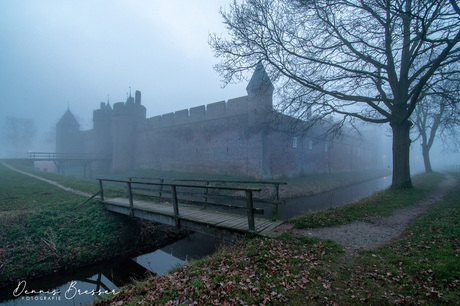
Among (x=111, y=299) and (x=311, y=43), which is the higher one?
(x=311, y=43)

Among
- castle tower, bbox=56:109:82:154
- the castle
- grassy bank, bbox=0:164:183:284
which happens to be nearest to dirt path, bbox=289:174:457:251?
grassy bank, bbox=0:164:183:284

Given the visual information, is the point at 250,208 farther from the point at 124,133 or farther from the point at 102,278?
the point at 124,133

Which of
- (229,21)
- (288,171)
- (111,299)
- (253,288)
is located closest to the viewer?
(253,288)

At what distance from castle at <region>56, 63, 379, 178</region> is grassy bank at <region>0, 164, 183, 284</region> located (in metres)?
6.87

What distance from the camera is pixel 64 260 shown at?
19.4ft

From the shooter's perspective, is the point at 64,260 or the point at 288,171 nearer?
the point at 64,260

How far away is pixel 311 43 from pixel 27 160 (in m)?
33.0

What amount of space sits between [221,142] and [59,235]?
14.3m

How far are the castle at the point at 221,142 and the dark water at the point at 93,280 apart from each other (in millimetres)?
6385

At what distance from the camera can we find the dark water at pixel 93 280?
4859 mm

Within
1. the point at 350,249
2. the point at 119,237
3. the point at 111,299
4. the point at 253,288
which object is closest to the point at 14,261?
the point at 119,237

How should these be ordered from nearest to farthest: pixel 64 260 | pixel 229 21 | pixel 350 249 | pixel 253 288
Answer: pixel 253 288, pixel 350 249, pixel 64 260, pixel 229 21

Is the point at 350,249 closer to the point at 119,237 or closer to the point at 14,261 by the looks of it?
the point at 119,237

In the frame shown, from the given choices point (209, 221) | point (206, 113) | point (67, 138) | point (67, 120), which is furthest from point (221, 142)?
point (67, 120)
